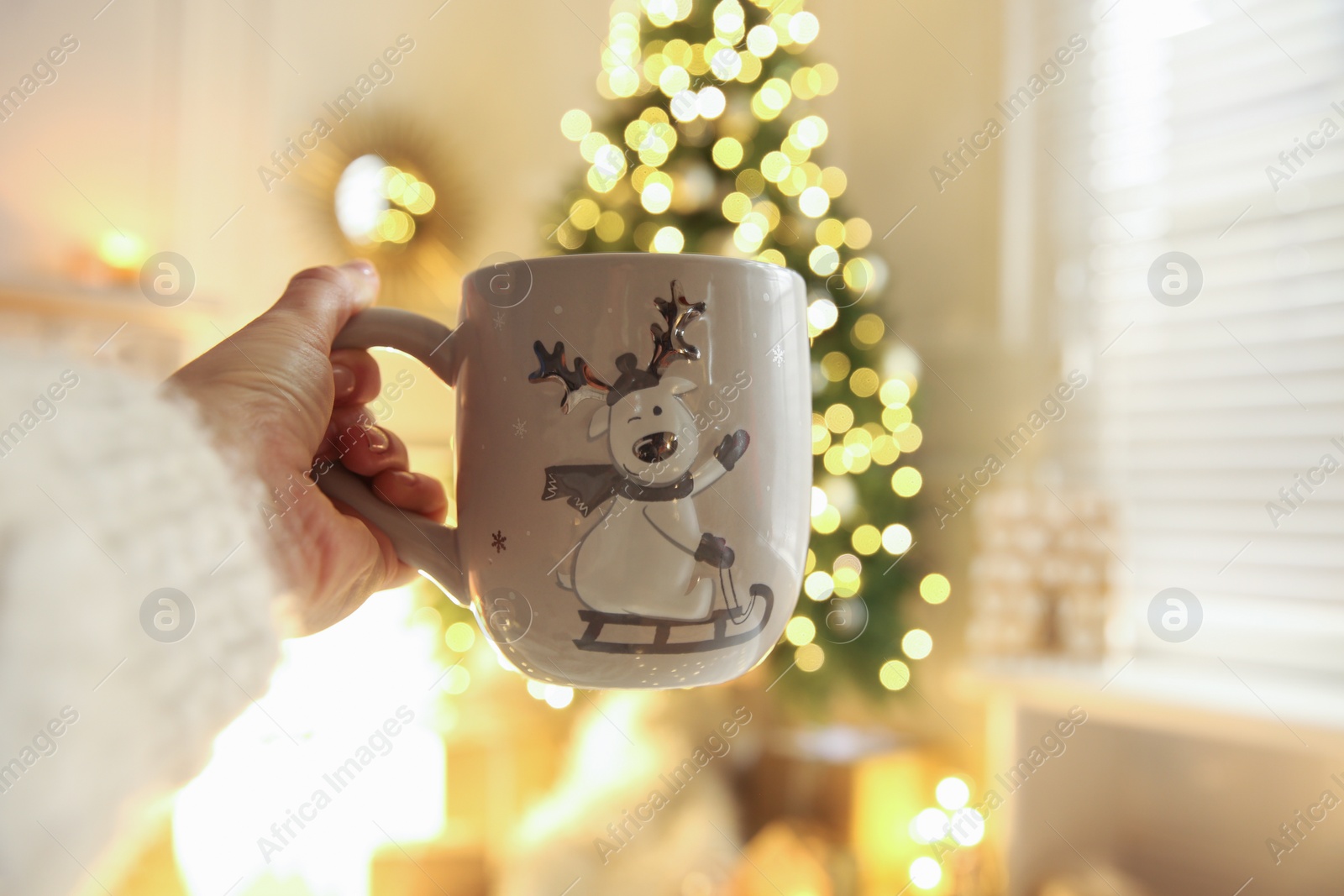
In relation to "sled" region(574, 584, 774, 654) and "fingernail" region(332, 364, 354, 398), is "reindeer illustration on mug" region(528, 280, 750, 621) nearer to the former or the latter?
"sled" region(574, 584, 774, 654)

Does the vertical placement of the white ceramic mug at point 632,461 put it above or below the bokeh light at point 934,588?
above

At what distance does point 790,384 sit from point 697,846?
50.9 inches

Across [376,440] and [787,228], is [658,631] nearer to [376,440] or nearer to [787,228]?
[376,440]

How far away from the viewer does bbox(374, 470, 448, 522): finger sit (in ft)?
1.93

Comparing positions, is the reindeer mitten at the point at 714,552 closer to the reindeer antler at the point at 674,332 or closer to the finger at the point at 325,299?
the reindeer antler at the point at 674,332

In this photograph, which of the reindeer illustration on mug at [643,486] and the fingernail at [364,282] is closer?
the reindeer illustration on mug at [643,486]

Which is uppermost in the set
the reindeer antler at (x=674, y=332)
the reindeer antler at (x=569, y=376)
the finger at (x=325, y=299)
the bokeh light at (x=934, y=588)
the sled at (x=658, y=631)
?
the reindeer antler at (x=674, y=332)

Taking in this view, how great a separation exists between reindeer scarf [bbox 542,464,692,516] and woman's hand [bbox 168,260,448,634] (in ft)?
0.48

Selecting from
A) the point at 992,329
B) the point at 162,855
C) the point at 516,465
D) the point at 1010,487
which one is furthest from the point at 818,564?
the point at 162,855

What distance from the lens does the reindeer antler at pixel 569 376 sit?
1.47ft

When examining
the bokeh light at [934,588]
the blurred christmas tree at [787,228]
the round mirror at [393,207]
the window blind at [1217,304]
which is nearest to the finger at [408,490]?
the blurred christmas tree at [787,228]

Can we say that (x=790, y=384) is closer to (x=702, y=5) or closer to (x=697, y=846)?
(x=697, y=846)

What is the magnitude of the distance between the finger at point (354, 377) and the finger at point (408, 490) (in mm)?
63

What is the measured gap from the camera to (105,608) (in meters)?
0.29
